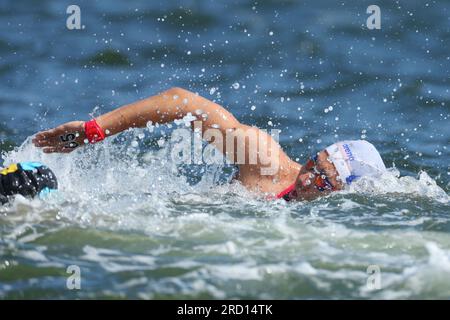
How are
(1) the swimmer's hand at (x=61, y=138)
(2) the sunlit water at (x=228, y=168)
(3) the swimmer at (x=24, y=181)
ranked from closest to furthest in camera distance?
1. (2) the sunlit water at (x=228, y=168)
2. (3) the swimmer at (x=24, y=181)
3. (1) the swimmer's hand at (x=61, y=138)

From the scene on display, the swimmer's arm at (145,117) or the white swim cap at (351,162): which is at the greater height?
the swimmer's arm at (145,117)

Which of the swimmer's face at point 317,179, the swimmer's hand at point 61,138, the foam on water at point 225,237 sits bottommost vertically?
the foam on water at point 225,237

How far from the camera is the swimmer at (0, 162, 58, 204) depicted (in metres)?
5.25

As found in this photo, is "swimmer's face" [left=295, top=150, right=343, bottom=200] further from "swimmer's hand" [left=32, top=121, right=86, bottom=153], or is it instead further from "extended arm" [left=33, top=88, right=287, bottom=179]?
"swimmer's hand" [left=32, top=121, right=86, bottom=153]

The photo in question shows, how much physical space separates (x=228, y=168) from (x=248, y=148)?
1.39 metres

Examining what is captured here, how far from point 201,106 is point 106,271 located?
1848mm

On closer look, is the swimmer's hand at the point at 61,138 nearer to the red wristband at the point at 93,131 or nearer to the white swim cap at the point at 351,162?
the red wristband at the point at 93,131

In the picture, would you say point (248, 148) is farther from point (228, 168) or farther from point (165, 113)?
point (228, 168)

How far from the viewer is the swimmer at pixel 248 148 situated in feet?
20.3

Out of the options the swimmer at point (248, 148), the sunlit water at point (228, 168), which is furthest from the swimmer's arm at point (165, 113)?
the sunlit water at point (228, 168)

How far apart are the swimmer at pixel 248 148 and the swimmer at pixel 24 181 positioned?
0.73 m

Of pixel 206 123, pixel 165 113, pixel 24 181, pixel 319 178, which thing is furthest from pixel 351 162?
pixel 24 181

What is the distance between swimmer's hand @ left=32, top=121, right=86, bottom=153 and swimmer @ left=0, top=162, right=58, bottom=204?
68 cm

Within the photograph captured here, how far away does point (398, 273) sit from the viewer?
488 cm
